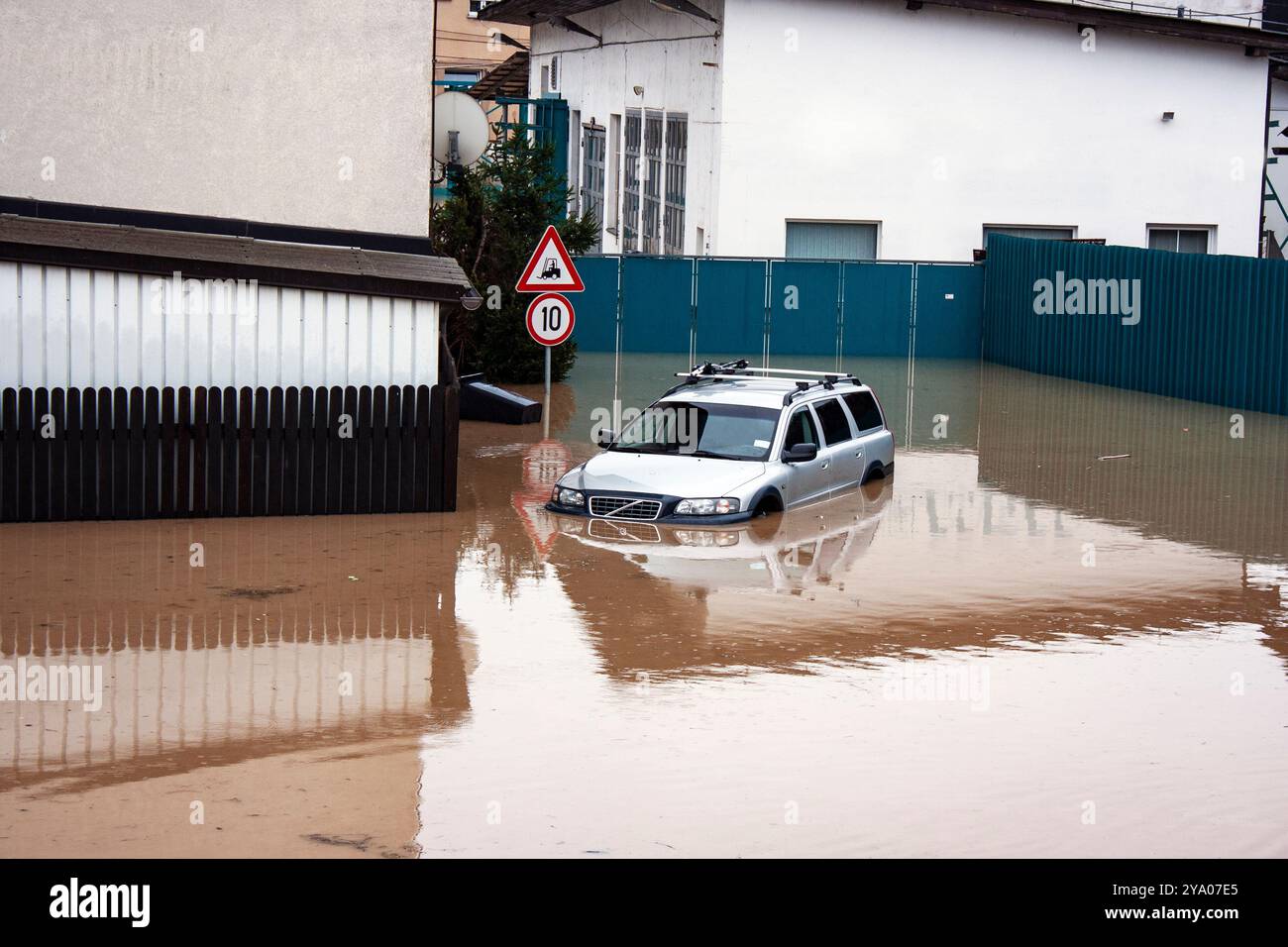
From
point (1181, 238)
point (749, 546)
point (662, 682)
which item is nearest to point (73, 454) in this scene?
point (749, 546)

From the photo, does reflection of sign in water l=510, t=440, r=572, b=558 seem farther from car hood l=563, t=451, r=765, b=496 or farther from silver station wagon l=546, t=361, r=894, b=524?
car hood l=563, t=451, r=765, b=496

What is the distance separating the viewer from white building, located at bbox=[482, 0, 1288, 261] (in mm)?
33281

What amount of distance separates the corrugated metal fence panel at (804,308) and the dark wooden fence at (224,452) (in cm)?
1692

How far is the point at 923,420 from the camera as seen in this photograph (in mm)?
25281

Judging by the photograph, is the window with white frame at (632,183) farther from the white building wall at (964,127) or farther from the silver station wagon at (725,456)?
the silver station wagon at (725,456)

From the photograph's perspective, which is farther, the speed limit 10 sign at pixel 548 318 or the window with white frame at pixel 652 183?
the window with white frame at pixel 652 183

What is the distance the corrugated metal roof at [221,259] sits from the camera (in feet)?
51.3

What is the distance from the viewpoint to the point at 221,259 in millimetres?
16094

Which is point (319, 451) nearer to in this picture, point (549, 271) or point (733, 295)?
point (549, 271)

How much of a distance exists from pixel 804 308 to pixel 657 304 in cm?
289

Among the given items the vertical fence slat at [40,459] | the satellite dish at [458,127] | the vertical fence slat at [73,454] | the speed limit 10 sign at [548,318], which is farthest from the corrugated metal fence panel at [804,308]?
the vertical fence slat at [40,459]

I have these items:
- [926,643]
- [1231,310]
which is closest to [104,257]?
[926,643]

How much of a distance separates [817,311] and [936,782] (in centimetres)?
2444

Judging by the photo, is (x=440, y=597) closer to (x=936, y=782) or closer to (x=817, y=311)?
(x=936, y=782)
